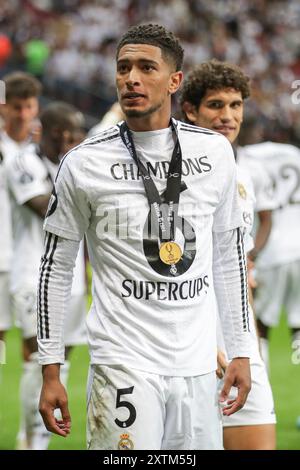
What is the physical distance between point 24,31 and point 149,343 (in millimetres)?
19107

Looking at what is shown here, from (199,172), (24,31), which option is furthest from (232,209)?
(24,31)

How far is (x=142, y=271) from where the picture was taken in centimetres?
383

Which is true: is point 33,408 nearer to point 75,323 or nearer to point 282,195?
point 75,323

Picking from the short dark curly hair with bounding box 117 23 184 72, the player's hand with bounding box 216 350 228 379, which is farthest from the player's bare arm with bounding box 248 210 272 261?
the short dark curly hair with bounding box 117 23 184 72

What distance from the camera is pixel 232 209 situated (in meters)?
4.16

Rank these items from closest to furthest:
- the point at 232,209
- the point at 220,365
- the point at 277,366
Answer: the point at 232,209
the point at 220,365
the point at 277,366

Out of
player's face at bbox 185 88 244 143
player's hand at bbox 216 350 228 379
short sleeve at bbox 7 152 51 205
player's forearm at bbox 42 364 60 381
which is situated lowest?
player's forearm at bbox 42 364 60 381

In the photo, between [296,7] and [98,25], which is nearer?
[98,25]

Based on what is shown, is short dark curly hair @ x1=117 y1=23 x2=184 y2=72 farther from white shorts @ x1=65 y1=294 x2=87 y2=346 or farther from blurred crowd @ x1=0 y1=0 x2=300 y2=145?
blurred crowd @ x1=0 y1=0 x2=300 y2=145

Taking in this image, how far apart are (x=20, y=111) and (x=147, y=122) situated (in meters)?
3.90

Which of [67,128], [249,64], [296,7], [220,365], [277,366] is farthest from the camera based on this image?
[296,7]

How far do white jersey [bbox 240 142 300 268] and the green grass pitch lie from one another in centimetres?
123

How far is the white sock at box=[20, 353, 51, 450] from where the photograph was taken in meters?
6.61
